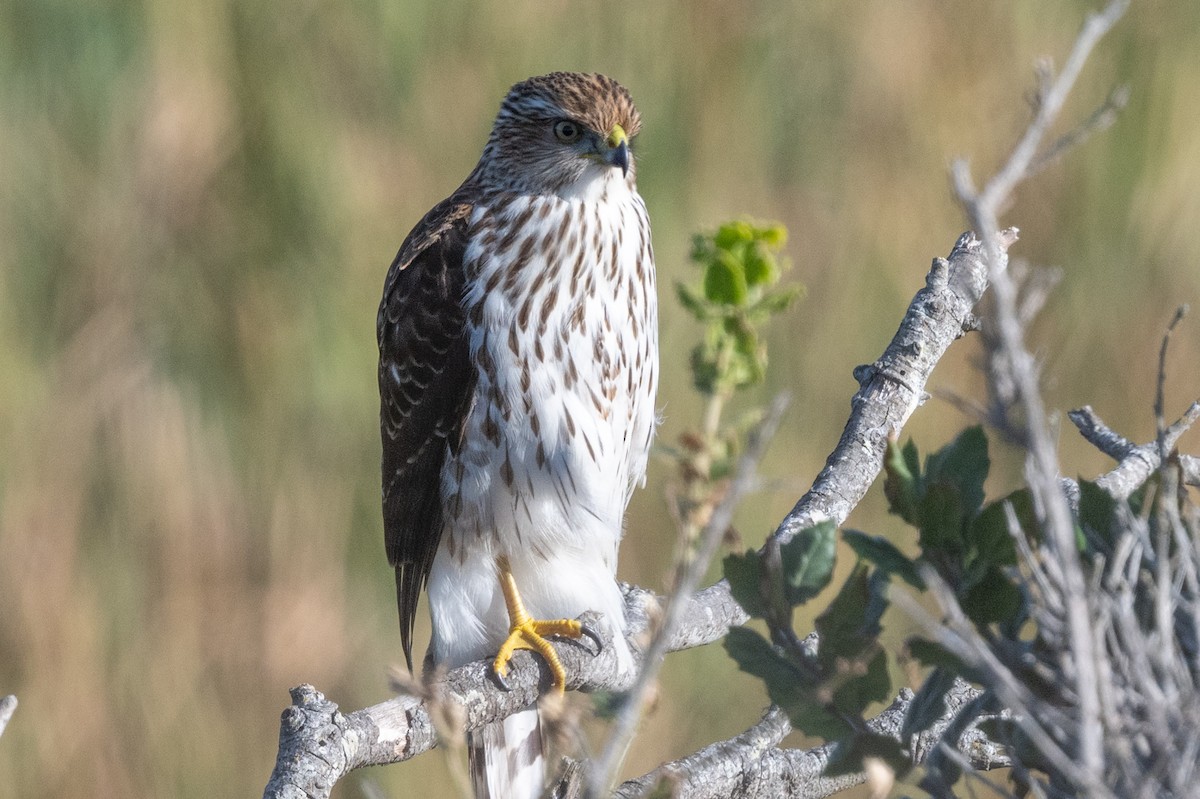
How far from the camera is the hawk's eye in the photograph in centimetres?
281

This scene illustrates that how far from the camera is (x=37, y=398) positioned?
387 centimetres

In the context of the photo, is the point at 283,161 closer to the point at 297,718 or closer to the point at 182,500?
the point at 182,500

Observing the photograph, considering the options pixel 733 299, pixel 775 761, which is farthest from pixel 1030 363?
pixel 775 761

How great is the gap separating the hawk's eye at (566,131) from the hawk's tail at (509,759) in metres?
1.16

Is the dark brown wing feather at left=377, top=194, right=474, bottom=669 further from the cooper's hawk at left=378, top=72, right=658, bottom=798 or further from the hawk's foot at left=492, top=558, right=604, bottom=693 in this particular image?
the hawk's foot at left=492, top=558, right=604, bottom=693

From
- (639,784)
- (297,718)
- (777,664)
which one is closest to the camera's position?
(777,664)

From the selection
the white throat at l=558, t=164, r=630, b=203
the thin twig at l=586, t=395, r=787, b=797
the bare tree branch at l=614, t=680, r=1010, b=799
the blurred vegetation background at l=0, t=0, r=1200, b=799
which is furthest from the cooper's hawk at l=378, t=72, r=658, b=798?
the thin twig at l=586, t=395, r=787, b=797

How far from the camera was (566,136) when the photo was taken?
2834 mm

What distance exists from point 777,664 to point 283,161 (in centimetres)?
295

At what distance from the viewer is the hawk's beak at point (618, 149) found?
2.66 meters

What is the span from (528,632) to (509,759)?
45 cm

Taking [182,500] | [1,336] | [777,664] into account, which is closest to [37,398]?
[1,336]

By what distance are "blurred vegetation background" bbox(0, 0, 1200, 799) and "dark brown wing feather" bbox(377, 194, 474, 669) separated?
1.05 m

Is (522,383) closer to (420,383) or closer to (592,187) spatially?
(420,383)
